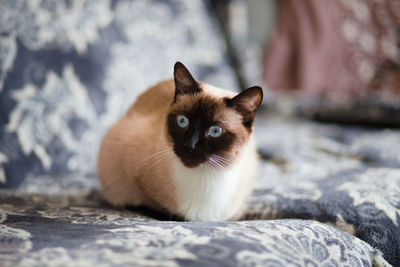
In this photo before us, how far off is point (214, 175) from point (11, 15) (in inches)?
34.7

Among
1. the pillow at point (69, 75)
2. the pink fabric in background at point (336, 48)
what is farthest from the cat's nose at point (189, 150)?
the pink fabric in background at point (336, 48)

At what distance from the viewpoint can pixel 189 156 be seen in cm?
90

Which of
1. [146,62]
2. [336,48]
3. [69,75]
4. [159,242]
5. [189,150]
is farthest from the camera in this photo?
[336,48]

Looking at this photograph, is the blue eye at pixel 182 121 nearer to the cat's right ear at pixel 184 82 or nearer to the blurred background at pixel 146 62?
the cat's right ear at pixel 184 82

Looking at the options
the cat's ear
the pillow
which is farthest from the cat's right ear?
the pillow

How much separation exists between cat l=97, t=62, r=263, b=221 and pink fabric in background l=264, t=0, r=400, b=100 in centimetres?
152

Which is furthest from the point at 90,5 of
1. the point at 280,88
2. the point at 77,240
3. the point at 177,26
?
the point at 280,88

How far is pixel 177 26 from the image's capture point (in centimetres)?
178

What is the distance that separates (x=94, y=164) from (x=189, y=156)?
0.64m

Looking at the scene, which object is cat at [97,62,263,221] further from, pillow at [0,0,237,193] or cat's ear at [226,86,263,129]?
pillow at [0,0,237,193]

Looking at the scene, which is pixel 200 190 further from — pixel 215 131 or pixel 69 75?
pixel 69 75

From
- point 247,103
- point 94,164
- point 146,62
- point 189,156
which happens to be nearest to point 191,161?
point 189,156

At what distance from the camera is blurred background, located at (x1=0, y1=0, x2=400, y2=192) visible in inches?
48.0

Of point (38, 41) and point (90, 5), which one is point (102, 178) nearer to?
point (38, 41)
